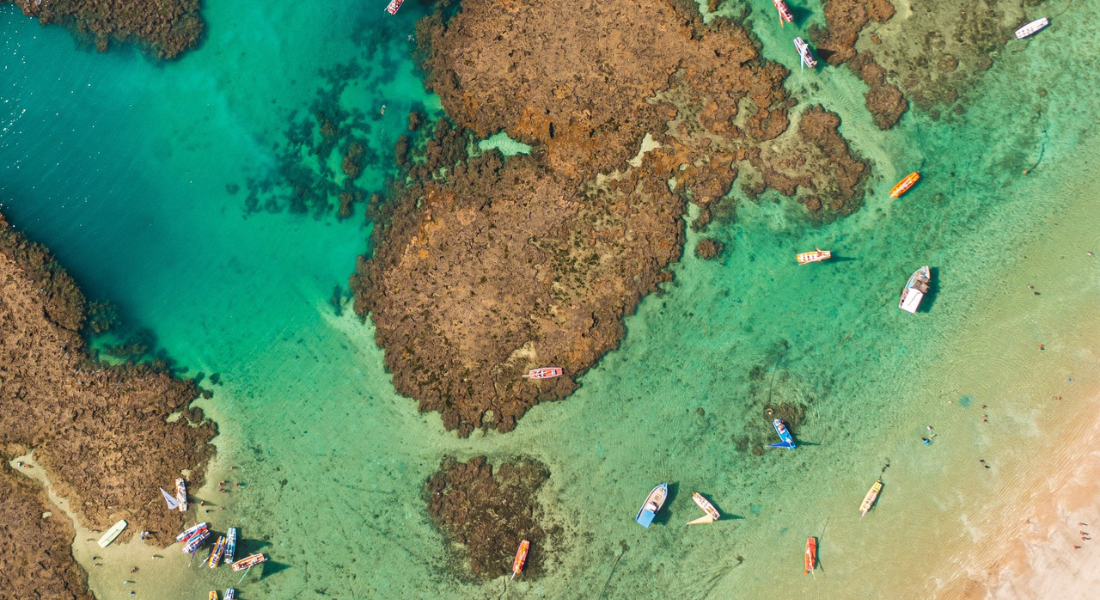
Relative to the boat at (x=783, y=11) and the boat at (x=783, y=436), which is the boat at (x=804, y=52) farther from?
the boat at (x=783, y=436)

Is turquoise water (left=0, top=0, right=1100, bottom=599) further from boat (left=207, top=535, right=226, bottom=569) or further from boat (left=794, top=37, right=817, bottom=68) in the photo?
boat (left=794, top=37, right=817, bottom=68)

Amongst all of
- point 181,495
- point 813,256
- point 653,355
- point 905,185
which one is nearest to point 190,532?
point 181,495

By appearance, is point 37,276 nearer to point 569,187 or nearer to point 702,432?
point 569,187

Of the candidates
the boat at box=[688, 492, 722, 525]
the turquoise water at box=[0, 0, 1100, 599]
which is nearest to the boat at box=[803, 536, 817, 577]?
the turquoise water at box=[0, 0, 1100, 599]

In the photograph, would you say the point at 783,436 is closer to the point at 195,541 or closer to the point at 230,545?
the point at 230,545

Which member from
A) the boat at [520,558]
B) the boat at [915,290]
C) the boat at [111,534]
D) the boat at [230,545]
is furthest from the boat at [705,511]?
the boat at [111,534]

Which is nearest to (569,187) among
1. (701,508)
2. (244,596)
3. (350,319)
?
(350,319)
